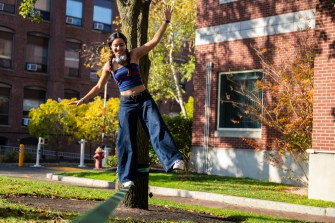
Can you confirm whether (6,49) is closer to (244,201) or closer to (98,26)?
(98,26)

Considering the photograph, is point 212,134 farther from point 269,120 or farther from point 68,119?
point 68,119

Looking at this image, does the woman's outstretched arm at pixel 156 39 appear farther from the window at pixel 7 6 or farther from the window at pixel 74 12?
the window at pixel 74 12

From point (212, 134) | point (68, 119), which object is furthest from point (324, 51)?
point (68, 119)

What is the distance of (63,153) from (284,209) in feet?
84.5

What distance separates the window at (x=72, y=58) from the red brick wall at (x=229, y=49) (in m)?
20.0

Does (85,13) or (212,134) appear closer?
(212,134)

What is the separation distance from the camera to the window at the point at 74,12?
3847cm

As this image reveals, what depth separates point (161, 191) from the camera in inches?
576

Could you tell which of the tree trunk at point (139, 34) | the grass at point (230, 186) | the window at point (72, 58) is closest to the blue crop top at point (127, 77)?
the tree trunk at point (139, 34)

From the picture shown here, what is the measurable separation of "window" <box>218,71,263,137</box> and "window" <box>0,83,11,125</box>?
20.5 m

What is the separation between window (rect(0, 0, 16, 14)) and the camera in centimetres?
3506

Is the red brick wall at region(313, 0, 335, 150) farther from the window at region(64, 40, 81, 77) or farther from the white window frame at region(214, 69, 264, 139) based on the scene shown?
the window at region(64, 40, 81, 77)

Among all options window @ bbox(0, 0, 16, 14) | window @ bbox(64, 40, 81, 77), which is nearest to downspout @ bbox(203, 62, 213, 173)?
window @ bbox(0, 0, 16, 14)

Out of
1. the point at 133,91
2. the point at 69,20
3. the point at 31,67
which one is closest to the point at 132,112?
the point at 133,91
